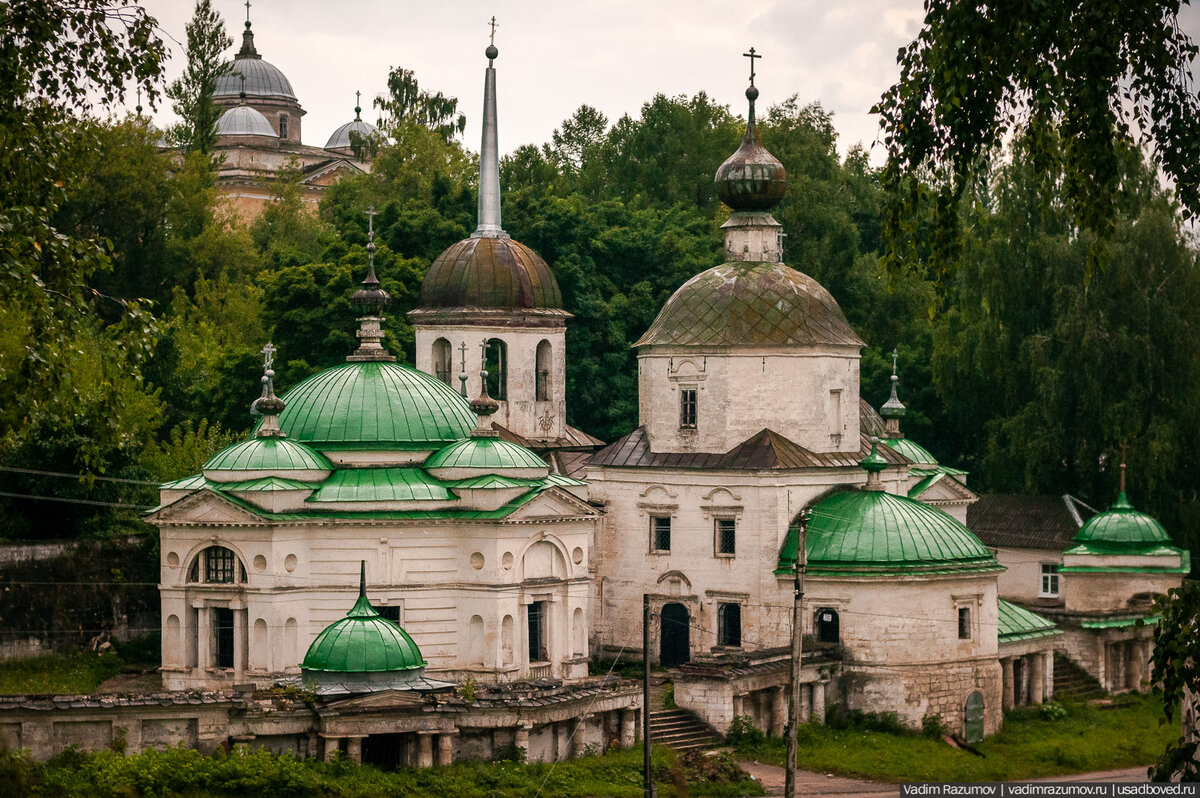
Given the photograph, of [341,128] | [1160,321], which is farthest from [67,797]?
[341,128]

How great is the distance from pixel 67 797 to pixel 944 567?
18319 mm

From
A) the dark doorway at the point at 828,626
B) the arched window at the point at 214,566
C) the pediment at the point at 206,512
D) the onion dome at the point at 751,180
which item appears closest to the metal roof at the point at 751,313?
the onion dome at the point at 751,180

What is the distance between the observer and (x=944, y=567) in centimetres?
3928

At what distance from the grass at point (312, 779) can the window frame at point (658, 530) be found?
30.6ft

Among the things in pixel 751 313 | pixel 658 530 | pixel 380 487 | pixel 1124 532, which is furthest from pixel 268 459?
pixel 1124 532

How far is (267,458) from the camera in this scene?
36.9 meters

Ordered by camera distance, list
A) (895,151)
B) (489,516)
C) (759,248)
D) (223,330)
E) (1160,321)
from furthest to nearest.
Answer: (223,330), (1160,321), (759,248), (489,516), (895,151)

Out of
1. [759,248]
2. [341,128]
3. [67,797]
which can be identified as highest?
[341,128]

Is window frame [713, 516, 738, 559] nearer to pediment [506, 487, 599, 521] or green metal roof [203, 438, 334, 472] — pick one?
pediment [506, 487, 599, 521]

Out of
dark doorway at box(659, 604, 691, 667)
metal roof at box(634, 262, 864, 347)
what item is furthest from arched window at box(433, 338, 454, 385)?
dark doorway at box(659, 604, 691, 667)

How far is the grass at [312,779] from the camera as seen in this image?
2869 centimetres

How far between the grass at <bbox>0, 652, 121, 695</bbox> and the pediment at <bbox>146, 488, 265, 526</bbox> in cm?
391

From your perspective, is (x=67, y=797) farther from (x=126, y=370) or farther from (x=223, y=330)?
(x=223, y=330)

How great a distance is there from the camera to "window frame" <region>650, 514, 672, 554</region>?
42531mm
